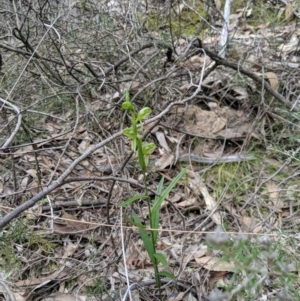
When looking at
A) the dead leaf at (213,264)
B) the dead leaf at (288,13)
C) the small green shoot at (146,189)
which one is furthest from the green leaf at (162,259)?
the dead leaf at (288,13)

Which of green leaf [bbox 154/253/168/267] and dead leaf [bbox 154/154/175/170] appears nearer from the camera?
green leaf [bbox 154/253/168/267]

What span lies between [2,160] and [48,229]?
0.61 m

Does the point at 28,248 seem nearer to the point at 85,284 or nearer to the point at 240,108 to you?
the point at 85,284

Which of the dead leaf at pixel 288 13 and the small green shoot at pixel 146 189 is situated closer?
the small green shoot at pixel 146 189

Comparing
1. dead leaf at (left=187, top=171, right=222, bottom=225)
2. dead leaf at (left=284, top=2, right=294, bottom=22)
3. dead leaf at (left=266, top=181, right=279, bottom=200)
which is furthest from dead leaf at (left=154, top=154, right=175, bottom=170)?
dead leaf at (left=284, top=2, right=294, bottom=22)

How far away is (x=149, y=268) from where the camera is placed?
78.1 inches

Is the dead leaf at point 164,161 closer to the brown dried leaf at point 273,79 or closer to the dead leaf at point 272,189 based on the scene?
the dead leaf at point 272,189

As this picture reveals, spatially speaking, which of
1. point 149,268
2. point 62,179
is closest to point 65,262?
point 149,268

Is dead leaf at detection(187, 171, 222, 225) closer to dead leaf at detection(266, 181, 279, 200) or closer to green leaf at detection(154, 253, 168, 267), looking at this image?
dead leaf at detection(266, 181, 279, 200)

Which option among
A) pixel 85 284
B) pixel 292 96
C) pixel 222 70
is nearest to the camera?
pixel 85 284

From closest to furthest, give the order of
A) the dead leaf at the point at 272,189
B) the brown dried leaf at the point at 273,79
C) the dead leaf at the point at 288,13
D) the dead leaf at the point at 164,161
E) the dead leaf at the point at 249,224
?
the dead leaf at the point at 249,224 → the dead leaf at the point at 272,189 → the dead leaf at the point at 164,161 → the brown dried leaf at the point at 273,79 → the dead leaf at the point at 288,13

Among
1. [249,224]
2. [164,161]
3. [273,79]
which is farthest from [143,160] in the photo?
[273,79]

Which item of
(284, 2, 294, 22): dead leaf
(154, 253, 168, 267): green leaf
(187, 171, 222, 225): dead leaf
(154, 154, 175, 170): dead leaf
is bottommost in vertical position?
(187, 171, 222, 225): dead leaf

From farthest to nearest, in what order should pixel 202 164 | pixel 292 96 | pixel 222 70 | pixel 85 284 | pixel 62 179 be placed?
pixel 222 70 → pixel 292 96 → pixel 202 164 → pixel 85 284 → pixel 62 179
